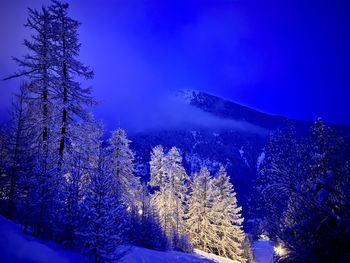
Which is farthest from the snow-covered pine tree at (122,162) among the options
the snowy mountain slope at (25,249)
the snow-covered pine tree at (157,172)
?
the snowy mountain slope at (25,249)

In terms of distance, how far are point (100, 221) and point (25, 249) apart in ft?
10.5

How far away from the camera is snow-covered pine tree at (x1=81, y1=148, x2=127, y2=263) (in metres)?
13.3

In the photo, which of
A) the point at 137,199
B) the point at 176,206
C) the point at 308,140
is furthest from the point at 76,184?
the point at 176,206

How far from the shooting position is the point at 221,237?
39.6m

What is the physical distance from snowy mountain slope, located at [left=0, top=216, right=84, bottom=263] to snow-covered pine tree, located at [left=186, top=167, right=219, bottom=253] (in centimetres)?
2697

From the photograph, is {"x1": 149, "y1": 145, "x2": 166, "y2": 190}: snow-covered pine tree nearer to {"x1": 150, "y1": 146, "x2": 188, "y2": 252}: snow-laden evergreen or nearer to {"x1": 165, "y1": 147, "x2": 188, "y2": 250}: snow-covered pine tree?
{"x1": 150, "y1": 146, "x2": 188, "y2": 252}: snow-laden evergreen

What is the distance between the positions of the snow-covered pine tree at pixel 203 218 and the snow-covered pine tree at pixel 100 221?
84.2 ft

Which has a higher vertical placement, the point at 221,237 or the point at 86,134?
the point at 86,134

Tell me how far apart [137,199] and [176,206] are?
6837mm

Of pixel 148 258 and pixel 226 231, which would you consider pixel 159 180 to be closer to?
pixel 226 231

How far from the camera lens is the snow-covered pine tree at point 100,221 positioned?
1330cm

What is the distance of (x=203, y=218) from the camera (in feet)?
127

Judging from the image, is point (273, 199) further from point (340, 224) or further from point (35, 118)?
point (35, 118)

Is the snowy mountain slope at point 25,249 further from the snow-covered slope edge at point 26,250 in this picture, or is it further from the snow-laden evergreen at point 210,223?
the snow-laden evergreen at point 210,223
